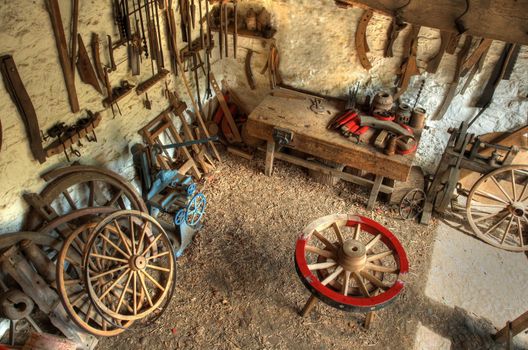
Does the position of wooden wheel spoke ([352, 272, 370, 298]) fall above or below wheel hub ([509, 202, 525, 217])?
above

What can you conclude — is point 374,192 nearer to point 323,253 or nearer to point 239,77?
point 323,253

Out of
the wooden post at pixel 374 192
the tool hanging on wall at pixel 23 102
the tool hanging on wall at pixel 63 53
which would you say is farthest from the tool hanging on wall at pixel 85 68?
the wooden post at pixel 374 192

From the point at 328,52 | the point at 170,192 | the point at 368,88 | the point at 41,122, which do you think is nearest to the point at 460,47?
the point at 368,88

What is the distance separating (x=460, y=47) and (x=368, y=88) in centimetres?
118

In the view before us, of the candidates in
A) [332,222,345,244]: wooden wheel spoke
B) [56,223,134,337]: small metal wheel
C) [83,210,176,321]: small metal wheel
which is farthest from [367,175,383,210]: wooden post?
[56,223,134,337]: small metal wheel

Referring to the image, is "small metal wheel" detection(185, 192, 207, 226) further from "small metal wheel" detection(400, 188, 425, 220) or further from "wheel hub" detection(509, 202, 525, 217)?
"wheel hub" detection(509, 202, 525, 217)

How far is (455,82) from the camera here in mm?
4598

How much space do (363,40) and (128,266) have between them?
3.80 metres

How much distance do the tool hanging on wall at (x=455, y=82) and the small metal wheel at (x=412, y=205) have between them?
1.05 m

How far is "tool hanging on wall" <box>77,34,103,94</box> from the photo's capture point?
3.39 m

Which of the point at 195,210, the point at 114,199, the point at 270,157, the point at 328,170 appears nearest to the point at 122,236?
the point at 114,199

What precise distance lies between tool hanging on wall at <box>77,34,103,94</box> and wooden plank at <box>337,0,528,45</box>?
2405 millimetres

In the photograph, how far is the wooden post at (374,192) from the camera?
477 cm

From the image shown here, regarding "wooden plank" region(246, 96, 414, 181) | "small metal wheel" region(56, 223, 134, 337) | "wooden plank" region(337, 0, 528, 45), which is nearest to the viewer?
"wooden plank" region(337, 0, 528, 45)
